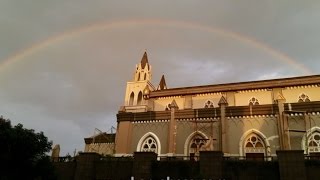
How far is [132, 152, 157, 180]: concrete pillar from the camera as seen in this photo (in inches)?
950

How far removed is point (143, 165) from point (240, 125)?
37.6ft

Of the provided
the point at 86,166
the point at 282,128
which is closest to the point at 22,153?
the point at 86,166

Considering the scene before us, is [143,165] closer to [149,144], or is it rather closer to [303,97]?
[149,144]

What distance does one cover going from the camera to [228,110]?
3181 centimetres

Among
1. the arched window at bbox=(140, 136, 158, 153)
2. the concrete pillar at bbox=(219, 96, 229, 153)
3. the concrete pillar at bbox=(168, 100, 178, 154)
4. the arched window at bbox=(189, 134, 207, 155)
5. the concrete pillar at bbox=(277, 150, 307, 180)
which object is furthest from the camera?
the arched window at bbox=(140, 136, 158, 153)

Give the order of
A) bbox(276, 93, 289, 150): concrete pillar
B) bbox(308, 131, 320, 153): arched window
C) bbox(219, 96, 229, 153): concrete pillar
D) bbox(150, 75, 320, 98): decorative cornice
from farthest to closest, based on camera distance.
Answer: bbox(150, 75, 320, 98): decorative cornice → bbox(219, 96, 229, 153): concrete pillar → bbox(276, 93, 289, 150): concrete pillar → bbox(308, 131, 320, 153): arched window

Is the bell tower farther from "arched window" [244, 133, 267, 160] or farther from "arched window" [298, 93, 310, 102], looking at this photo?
"arched window" [298, 93, 310, 102]

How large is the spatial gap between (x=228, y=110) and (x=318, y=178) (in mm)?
11698

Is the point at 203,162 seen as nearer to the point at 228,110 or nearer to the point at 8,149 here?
the point at 228,110

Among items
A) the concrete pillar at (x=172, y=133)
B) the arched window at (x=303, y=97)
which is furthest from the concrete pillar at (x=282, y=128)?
the concrete pillar at (x=172, y=133)

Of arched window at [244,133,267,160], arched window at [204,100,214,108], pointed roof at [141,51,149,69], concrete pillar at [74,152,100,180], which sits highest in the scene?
pointed roof at [141,51,149,69]

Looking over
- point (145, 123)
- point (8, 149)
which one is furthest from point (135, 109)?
point (8, 149)

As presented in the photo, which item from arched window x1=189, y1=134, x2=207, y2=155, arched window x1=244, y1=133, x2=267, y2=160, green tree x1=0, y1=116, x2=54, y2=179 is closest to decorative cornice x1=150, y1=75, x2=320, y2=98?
arched window x1=244, y1=133, x2=267, y2=160

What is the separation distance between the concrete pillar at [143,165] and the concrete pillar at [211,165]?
12.4 ft
